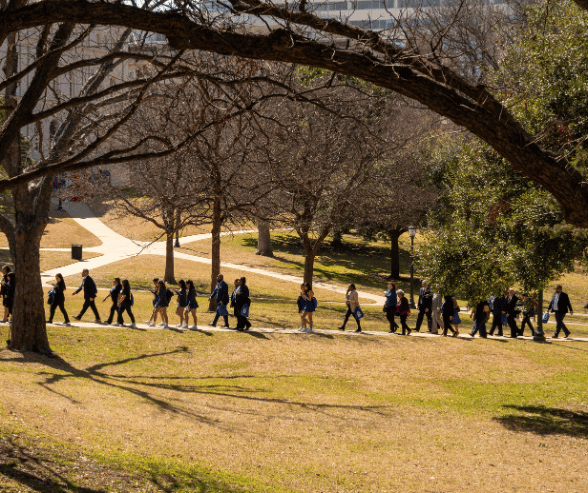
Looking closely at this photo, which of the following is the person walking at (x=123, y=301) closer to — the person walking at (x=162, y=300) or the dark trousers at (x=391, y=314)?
the person walking at (x=162, y=300)

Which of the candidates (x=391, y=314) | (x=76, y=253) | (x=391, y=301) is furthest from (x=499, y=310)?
(x=76, y=253)

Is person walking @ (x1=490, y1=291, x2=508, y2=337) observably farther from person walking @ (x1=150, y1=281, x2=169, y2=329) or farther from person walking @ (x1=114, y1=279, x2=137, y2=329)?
person walking @ (x1=114, y1=279, x2=137, y2=329)

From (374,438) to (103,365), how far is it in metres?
6.24

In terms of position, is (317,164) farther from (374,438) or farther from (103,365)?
(374,438)

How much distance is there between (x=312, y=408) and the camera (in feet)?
35.7

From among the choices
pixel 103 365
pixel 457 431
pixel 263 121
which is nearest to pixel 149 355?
pixel 103 365

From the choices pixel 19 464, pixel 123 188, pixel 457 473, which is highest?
pixel 123 188

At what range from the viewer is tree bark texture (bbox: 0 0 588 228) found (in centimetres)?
537

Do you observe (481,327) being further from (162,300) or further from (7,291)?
(7,291)

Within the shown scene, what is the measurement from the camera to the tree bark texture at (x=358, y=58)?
537cm

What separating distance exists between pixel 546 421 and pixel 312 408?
3.99 m

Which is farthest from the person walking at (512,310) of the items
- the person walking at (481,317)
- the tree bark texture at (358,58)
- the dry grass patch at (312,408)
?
the tree bark texture at (358,58)

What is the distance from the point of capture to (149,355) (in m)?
14.2

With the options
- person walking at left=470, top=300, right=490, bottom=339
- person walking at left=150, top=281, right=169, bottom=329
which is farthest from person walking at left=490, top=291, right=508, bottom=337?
person walking at left=150, top=281, right=169, bottom=329
